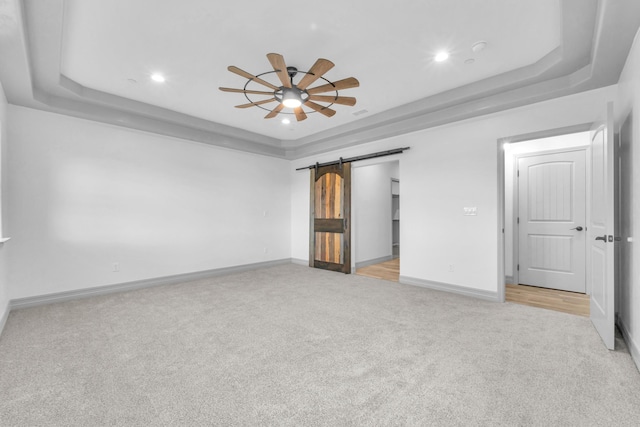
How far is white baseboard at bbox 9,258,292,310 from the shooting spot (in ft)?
12.3

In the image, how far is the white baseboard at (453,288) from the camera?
394 centimetres

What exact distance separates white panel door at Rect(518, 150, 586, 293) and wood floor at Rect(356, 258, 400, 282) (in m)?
2.06

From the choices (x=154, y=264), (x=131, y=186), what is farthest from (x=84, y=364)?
(x=131, y=186)

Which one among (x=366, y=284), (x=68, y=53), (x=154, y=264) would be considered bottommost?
(x=366, y=284)

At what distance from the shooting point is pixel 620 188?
2934mm

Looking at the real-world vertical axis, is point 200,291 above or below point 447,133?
below

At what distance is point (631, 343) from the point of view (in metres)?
2.39

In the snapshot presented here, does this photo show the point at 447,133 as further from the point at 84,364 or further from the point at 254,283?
the point at 84,364

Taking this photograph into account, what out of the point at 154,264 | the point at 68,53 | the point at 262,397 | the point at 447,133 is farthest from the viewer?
the point at 154,264

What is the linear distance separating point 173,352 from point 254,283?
2493 mm

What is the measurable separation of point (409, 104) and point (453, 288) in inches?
111

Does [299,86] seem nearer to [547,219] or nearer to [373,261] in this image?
[547,219]

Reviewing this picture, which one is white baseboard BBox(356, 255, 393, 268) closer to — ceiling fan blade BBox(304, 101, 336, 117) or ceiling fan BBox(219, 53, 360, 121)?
ceiling fan blade BBox(304, 101, 336, 117)

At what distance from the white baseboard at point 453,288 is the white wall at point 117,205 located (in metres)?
3.22
